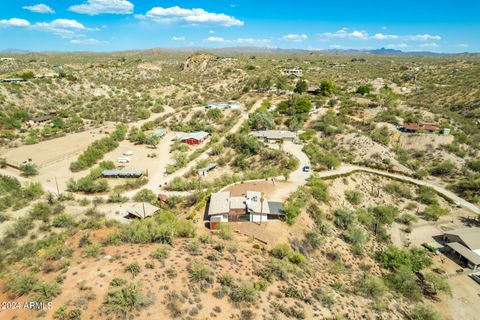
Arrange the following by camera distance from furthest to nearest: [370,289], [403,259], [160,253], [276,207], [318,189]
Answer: [318,189], [276,207], [403,259], [370,289], [160,253]

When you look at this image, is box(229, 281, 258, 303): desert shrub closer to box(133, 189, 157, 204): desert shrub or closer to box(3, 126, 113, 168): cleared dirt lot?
box(133, 189, 157, 204): desert shrub

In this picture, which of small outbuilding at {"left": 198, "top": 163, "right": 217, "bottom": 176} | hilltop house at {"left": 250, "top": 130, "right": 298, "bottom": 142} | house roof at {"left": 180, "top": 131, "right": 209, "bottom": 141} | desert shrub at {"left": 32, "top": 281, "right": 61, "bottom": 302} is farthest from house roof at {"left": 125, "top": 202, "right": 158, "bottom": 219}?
hilltop house at {"left": 250, "top": 130, "right": 298, "bottom": 142}

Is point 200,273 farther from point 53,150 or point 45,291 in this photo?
point 53,150

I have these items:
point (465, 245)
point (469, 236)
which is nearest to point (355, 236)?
point (465, 245)

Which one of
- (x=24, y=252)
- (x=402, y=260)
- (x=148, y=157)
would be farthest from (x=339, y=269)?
(x=148, y=157)

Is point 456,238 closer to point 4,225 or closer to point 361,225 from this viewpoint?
point 361,225
